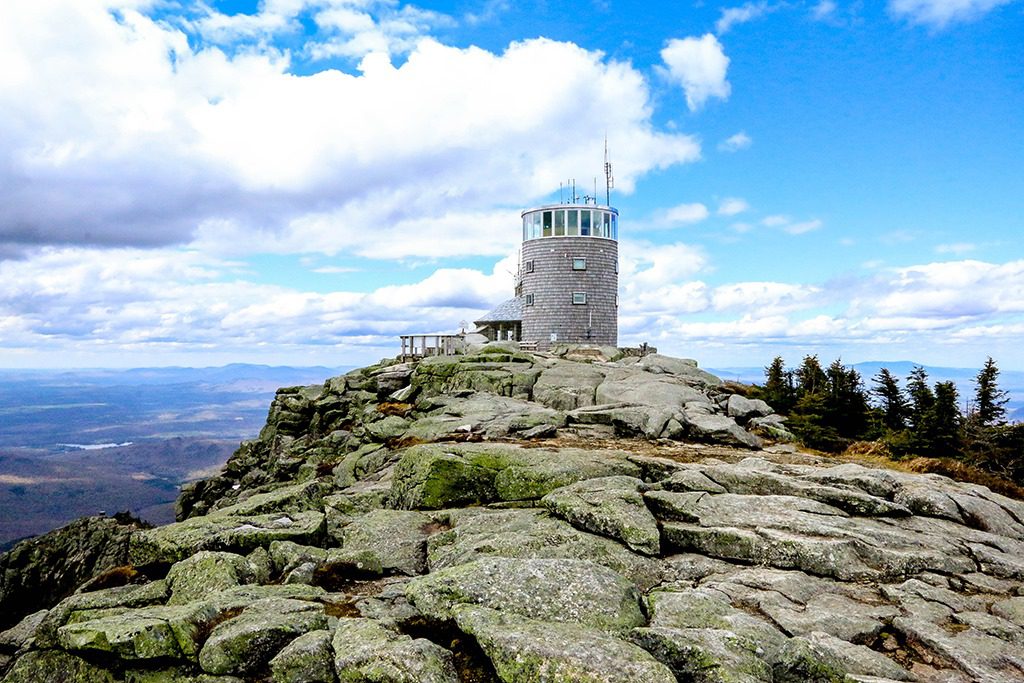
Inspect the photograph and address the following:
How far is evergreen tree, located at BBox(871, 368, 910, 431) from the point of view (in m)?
39.5

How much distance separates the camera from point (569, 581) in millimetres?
10953

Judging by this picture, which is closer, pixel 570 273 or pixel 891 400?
pixel 891 400

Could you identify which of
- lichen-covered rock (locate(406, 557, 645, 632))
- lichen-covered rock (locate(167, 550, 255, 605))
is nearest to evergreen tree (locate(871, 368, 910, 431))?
lichen-covered rock (locate(406, 557, 645, 632))

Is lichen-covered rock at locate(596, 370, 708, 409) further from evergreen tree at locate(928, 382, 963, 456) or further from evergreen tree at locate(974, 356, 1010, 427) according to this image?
evergreen tree at locate(974, 356, 1010, 427)

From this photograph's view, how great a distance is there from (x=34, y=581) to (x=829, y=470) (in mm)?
29447

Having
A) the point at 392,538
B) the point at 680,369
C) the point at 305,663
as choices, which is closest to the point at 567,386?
the point at 680,369

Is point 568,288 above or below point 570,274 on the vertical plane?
below

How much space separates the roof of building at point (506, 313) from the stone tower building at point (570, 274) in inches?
189

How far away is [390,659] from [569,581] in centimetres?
315

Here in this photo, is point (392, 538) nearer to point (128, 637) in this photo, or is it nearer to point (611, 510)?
point (611, 510)

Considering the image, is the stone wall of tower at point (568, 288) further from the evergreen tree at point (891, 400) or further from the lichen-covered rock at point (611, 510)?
the lichen-covered rock at point (611, 510)

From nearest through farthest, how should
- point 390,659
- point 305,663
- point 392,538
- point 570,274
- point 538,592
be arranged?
point 390,659 < point 305,663 < point 538,592 < point 392,538 < point 570,274

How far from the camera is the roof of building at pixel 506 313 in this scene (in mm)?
68500

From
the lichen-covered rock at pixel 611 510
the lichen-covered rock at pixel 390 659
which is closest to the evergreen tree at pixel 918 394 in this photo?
the lichen-covered rock at pixel 611 510
